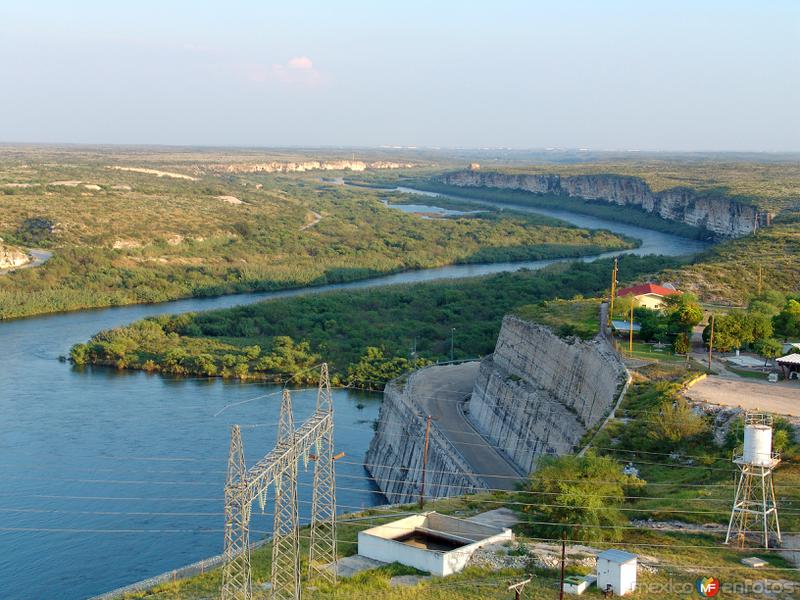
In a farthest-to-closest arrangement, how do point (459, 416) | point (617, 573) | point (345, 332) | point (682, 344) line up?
point (345, 332) < point (459, 416) < point (682, 344) < point (617, 573)

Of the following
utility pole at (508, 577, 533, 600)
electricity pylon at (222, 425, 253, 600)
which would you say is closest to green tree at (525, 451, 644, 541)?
utility pole at (508, 577, 533, 600)

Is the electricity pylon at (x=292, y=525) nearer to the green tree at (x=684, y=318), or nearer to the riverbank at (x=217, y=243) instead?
the green tree at (x=684, y=318)

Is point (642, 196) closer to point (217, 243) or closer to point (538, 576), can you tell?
point (217, 243)

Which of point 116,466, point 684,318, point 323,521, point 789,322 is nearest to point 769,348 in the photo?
point 684,318

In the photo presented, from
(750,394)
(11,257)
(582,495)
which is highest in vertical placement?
(750,394)

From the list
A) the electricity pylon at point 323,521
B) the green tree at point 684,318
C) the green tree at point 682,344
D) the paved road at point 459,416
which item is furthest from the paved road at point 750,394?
the electricity pylon at point 323,521

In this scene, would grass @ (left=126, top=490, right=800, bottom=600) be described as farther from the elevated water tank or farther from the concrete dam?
the concrete dam

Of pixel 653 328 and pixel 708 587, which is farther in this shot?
pixel 653 328
